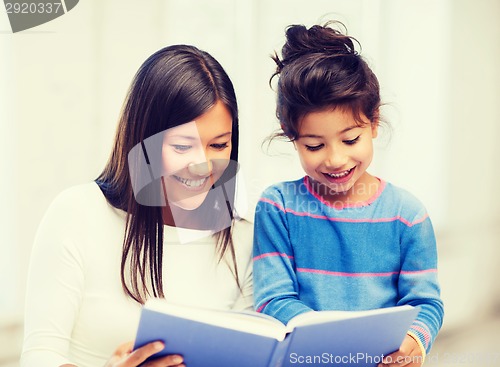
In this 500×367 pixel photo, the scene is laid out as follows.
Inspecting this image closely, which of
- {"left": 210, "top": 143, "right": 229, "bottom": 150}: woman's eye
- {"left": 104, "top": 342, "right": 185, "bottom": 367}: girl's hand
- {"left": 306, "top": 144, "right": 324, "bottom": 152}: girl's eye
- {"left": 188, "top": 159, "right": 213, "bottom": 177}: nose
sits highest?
{"left": 210, "top": 143, "right": 229, "bottom": 150}: woman's eye

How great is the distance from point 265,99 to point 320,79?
489 mm

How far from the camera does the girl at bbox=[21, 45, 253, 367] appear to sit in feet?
4.75

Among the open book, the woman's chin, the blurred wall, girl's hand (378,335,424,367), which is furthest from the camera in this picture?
the blurred wall

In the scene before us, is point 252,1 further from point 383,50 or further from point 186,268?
point 186,268

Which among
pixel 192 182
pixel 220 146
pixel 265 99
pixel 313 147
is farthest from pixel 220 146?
pixel 265 99

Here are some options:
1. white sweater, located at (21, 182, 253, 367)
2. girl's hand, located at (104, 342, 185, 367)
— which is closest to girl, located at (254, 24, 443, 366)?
white sweater, located at (21, 182, 253, 367)

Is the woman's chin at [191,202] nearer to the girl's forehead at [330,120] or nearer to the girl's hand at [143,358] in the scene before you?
the girl's forehead at [330,120]

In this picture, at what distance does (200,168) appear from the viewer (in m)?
1.50

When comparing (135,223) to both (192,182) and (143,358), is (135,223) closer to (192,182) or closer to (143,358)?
(192,182)

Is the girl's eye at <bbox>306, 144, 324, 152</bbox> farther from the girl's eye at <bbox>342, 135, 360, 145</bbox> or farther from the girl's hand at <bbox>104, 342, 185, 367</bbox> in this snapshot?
the girl's hand at <bbox>104, 342, 185, 367</bbox>

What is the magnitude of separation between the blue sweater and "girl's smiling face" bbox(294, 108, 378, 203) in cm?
10

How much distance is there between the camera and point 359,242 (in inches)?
62.6

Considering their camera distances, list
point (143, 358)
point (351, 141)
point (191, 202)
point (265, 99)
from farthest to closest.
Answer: point (265, 99)
point (191, 202)
point (351, 141)
point (143, 358)

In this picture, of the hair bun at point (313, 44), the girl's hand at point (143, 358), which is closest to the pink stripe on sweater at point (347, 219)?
the hair bun at point (313, 44)
